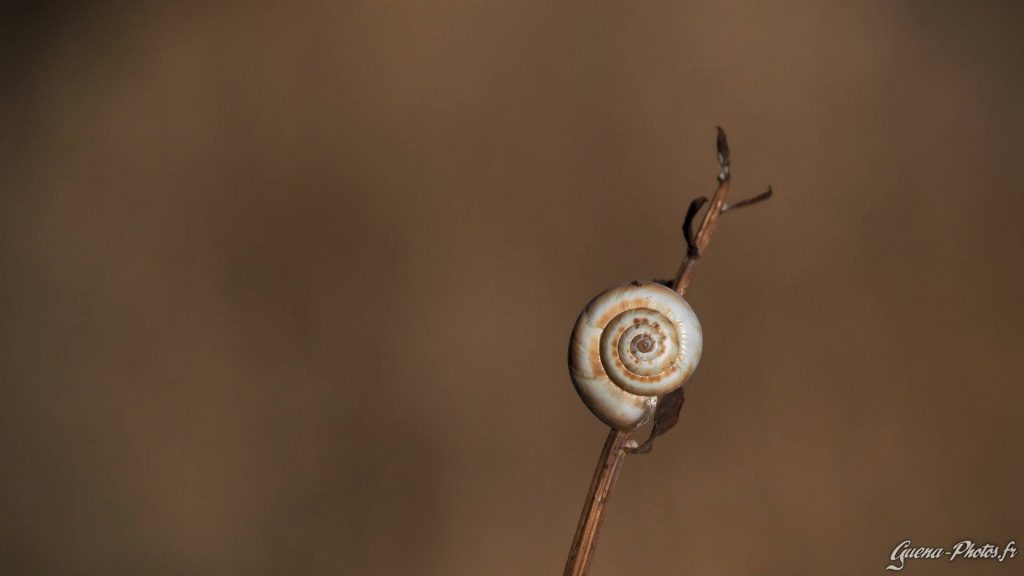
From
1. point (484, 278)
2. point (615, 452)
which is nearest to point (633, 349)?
point (615, 452)

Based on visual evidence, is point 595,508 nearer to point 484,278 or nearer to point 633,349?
point 633,349

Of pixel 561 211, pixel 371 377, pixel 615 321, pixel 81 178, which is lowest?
pixel 615 321

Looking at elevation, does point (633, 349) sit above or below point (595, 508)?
above

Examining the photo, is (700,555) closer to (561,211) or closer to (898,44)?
(561,211)

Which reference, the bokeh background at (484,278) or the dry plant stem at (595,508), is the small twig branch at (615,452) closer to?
the dry plant stem at (595,508)

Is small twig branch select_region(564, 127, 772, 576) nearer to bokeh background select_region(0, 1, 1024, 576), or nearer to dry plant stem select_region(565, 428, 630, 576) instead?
dry plant stem select_region(565, 428, 630, 576)

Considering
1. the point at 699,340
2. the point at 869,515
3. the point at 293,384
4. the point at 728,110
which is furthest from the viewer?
the point at 293,384

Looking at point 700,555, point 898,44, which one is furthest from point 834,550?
point 898,44

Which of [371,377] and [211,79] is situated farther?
[211,79]
